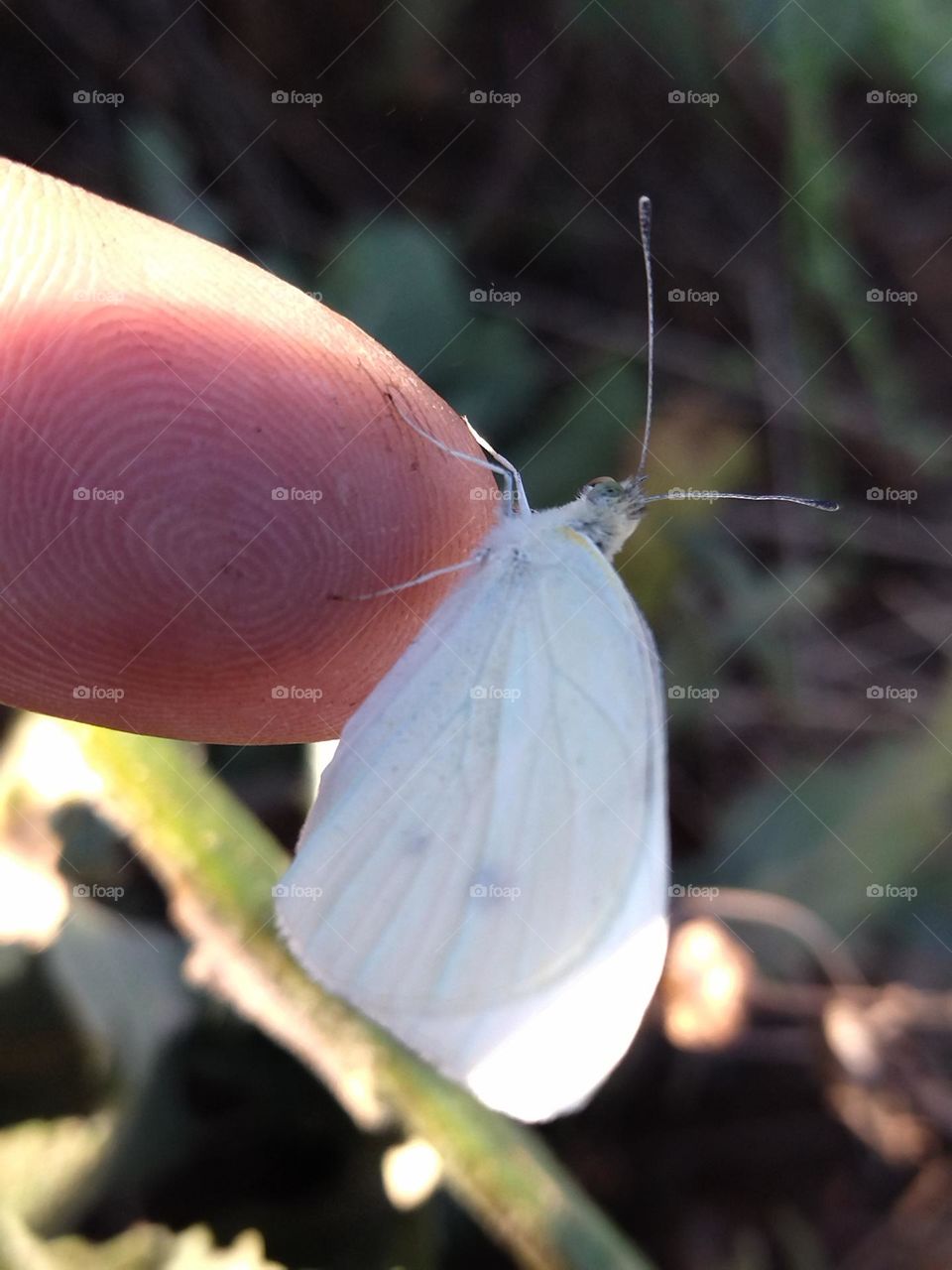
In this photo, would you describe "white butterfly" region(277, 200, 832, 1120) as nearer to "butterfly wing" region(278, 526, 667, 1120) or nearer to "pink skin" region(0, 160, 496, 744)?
"butterfly wing" region(278, 526, 667, 1120)

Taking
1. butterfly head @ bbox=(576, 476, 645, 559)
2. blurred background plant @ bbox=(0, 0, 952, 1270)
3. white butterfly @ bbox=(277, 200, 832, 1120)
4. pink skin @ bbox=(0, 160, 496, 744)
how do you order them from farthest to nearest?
blurred background plant @ bbox=(0, 0, 952, 1270) < butterfly head @ bbox=(576, 476, 645, 559) < white butterfly @ bbox=(277, 200, 832, 1120) < pink skin @ bbox=(0, 160, 496, 744)

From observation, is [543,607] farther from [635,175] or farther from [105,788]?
[635,175]

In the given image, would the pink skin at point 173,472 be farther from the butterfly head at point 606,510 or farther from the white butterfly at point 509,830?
the butterfly head at point 606,510

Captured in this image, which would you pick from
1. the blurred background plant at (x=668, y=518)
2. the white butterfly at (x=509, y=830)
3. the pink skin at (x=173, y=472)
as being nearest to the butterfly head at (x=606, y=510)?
the white butterfly at (x=509, y=830)

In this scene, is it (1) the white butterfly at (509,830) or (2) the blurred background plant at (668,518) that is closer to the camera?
(1) the white butterfly at (509,830)

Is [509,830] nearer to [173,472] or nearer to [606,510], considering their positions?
[606,510]

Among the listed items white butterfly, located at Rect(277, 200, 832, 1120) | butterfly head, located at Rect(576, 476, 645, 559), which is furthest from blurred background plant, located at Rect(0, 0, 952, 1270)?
butterfly head, located at Rect(576, 476, 645, 559)

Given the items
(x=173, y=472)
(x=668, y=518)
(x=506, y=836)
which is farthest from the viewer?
(x=668, y=518)

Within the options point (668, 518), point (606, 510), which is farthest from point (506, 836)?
point (668, 518)

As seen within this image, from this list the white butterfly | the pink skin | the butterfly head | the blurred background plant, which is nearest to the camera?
the pink skin
